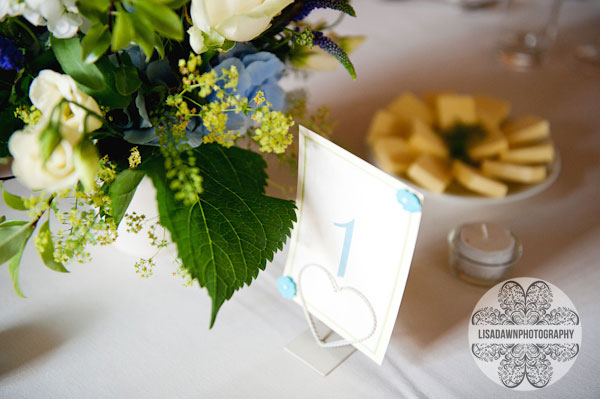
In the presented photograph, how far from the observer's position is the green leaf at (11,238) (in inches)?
20.3

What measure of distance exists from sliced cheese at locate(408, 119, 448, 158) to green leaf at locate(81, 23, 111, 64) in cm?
56

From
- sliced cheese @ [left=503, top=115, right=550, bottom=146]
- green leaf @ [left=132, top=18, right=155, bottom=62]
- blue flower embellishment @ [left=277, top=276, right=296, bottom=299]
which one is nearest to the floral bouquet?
green leaf @ [left=132, top=18, right=155, bottom=62]

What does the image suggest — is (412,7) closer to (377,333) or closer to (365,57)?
(365,57)

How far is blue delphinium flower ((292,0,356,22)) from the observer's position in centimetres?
56

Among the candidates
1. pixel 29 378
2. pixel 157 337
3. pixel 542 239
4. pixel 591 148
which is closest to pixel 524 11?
pixel 591 148

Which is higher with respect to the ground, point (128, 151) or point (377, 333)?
point (128, 151)

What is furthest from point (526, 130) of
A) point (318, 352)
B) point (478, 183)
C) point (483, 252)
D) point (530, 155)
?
point (318, 352)

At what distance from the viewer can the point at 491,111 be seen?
0.96 meters

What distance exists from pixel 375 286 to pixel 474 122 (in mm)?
482

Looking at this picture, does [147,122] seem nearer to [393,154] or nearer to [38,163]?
[38,163]

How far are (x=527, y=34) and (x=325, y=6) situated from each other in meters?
0.88

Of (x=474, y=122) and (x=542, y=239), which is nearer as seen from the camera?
(x=542, y=239)

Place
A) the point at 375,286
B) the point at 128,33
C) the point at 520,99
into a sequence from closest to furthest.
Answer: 1. the point at 128,33
2. the point at 375,286
3. the point at 520,99

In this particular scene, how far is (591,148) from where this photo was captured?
967 mm
